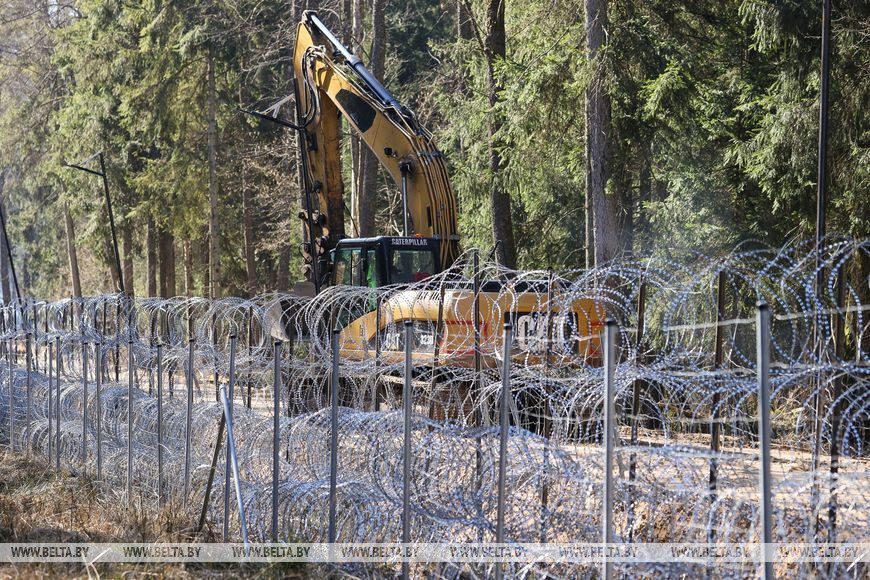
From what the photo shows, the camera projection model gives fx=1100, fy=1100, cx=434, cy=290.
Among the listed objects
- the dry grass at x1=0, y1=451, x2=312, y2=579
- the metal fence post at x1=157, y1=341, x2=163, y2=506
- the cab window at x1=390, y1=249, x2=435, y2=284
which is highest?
the cab window at x1=390, y1=249, x2=435, y2=284

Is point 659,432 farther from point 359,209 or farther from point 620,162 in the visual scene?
point 359,209

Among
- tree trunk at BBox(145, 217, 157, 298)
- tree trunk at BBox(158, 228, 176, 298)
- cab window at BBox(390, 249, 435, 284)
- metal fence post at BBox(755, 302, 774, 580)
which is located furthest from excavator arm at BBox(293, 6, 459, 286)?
tree trunk at BBox(158, 228, 176, 298)

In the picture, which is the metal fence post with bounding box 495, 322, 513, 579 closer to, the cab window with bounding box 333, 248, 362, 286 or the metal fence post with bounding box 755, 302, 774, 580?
the metal fence post with bounding box 755, 302, 774, 580

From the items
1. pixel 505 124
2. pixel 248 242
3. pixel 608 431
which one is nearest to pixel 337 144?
pixel 505 124

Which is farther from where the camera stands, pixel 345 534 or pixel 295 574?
pixel 345 534

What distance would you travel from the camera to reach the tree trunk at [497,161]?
2037 cm

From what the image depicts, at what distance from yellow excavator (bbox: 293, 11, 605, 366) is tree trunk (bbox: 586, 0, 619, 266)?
4.27 ft

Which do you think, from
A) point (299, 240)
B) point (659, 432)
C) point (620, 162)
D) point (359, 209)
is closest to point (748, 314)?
point (620, 162)

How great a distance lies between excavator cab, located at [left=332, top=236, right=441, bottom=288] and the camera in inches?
586

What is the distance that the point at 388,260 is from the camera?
14.9 m

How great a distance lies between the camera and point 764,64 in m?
16.9

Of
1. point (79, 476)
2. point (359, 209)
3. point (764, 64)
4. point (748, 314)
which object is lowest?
point (79, 476)

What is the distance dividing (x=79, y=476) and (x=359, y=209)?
1350 centimetres

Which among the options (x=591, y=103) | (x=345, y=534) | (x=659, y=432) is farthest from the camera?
(x=591, y=103)
